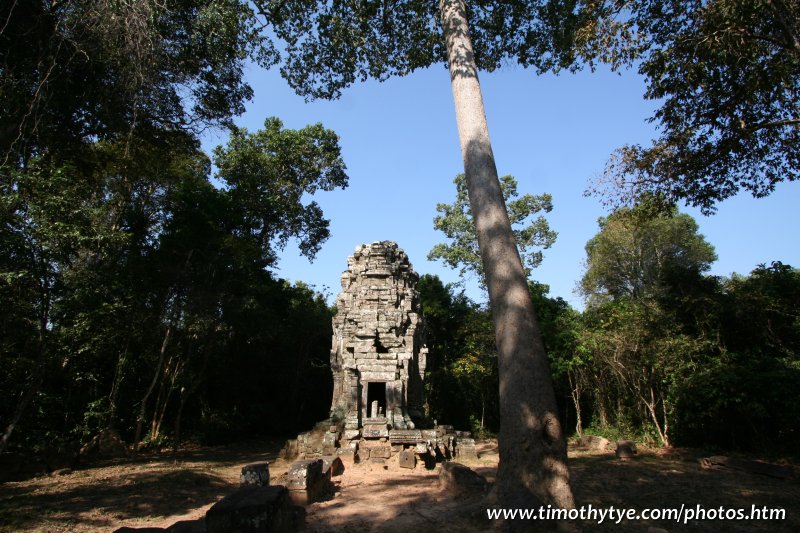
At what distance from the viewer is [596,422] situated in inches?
603

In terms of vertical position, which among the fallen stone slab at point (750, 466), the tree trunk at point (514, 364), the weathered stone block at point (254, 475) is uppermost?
the tree trunk at point (514, 364)

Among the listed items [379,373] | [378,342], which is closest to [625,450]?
[379,373]

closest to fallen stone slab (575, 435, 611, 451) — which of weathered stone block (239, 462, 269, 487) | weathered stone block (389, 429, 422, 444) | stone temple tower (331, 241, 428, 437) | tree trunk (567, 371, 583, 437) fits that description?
tree trunk (567, 371, 583, 437)

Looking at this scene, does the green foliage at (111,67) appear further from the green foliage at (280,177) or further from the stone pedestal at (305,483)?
the green foliage at (280,177)

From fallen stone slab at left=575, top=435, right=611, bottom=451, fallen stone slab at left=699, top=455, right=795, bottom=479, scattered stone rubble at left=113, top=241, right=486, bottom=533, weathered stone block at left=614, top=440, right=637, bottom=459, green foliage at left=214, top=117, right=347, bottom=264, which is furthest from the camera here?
green foliage at left=214, top=117, right=347, bottom=264

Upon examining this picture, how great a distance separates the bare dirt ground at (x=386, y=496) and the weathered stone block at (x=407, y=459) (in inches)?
5.6

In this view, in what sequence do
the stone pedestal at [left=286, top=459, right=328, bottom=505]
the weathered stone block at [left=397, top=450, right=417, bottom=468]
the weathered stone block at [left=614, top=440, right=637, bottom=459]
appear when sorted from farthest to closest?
the weathered stone block at [left=614, top=440, right=637, bottom=459] < the weathered stone block at [left=397, top=450, right=417, bottom=468] < the stone pedestal at [left=286, top=459, right=328, bottom=505]

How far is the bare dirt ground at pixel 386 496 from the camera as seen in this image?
4938 millimetres

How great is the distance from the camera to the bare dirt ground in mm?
4938

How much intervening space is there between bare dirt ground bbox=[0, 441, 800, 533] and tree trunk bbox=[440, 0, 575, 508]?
473 millimetres

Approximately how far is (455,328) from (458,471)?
52.0 feet

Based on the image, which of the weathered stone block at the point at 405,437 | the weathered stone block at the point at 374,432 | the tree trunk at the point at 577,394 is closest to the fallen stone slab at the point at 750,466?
the weathered stone block at the point at 405,437

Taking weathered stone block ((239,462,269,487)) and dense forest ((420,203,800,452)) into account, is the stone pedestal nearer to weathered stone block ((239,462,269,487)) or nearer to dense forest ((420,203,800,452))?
weathered stone block ((239,462,269,487))

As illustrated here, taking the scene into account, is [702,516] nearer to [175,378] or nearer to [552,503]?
[552,503]
